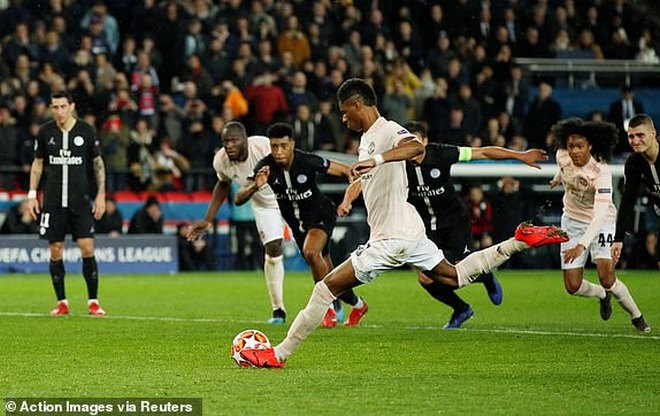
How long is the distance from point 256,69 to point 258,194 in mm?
12591

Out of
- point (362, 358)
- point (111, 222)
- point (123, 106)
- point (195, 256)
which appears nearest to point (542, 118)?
point (195, 256)

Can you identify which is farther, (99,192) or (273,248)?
(99,192)

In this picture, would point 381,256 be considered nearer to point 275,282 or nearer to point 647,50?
point 275,282

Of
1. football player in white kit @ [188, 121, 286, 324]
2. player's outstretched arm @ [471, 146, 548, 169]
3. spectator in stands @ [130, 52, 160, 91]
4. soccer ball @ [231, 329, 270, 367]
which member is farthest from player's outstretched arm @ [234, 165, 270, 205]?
spectator in stands @ [130, 52, 160, 91]

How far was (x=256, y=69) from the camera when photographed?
2767 cm

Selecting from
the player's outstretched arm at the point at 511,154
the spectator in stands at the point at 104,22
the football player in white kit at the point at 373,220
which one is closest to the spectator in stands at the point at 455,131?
the spectator in stands at the point at 104,22

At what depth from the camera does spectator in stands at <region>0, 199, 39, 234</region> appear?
25062 millimetres

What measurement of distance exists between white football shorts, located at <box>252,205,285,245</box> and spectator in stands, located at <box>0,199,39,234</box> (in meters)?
10.7

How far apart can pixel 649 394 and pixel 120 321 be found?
753 centimetres

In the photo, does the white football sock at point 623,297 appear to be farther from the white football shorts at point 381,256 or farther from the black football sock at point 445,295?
the white football shorts at point 381,256

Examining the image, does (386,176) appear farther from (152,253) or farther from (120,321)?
(152,253)

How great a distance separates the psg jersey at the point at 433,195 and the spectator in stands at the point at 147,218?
11883 mm

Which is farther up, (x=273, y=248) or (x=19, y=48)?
Result: (x=19, y=48)

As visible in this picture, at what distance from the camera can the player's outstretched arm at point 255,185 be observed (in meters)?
12.5
